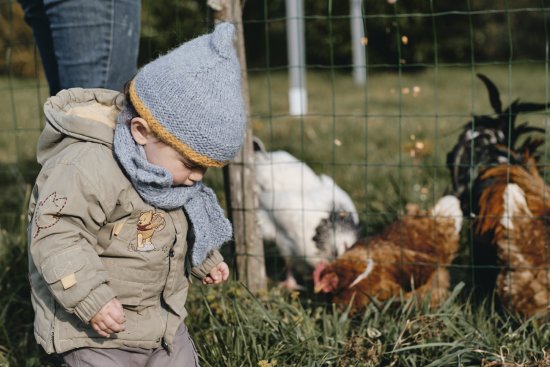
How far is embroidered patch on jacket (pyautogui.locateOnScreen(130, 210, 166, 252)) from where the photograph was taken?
2.10 m

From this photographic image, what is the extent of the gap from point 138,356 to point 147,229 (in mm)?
430

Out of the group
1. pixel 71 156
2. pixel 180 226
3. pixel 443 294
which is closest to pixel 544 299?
pixel 443 294

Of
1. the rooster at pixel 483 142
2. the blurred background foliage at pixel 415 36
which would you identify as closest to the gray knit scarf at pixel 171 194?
the rooster at pixel 483 142

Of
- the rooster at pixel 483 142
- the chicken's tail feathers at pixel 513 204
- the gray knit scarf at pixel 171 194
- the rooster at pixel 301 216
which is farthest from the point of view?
the rooster at pixel 301 216

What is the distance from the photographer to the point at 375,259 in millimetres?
3332

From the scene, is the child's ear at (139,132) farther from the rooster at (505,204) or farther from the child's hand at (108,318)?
the rooster at (505,204)

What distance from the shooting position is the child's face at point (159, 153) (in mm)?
1991

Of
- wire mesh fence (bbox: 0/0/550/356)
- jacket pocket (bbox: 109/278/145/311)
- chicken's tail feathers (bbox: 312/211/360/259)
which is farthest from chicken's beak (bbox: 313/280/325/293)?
jacket pocket (bbox: 109/278/145/311)

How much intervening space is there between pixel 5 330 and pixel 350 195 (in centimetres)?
230

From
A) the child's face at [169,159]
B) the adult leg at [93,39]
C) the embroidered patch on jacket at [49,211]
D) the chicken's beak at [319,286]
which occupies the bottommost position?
the chicken's beak at [319,286]

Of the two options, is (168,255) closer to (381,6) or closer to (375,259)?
(375,259)

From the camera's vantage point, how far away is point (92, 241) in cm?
202

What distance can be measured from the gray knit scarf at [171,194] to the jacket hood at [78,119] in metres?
0.06

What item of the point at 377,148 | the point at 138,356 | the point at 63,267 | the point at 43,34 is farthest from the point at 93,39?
the point at 377,148
